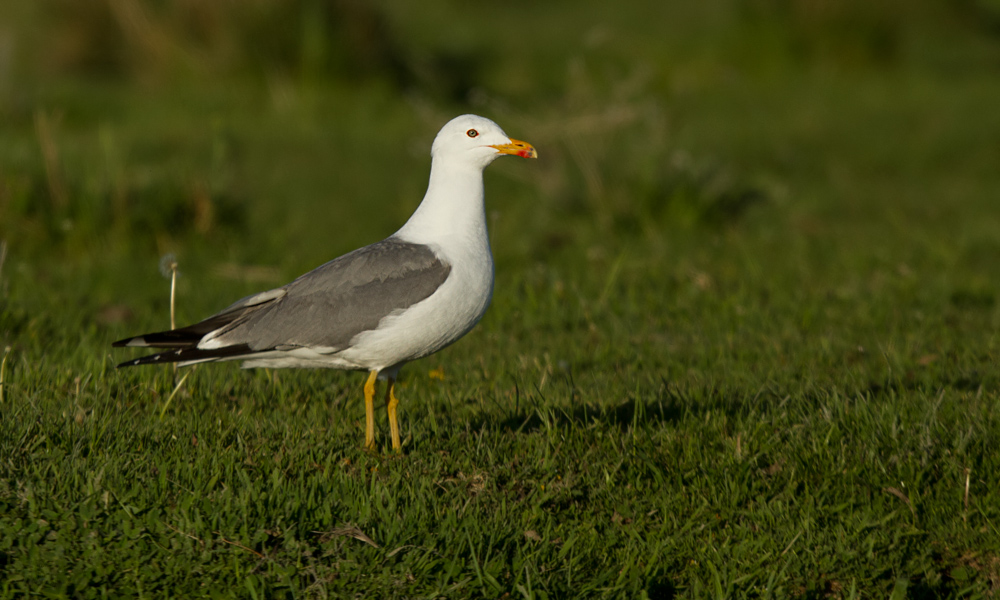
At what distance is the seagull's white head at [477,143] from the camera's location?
187 inches

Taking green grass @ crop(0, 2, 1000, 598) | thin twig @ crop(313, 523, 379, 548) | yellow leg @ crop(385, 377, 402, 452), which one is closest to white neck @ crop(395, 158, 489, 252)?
yellow leg @ crop(385, 377, 402, 452)

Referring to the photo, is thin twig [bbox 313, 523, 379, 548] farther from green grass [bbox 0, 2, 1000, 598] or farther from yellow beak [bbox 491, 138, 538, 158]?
yellow beak [bbox 491, 138, 538, 158]

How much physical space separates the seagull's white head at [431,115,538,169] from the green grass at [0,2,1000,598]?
1102 mm

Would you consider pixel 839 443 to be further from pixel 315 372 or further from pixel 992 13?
pixel 992 13

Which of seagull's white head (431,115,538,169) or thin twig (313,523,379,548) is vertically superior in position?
seagull's white head (431,115,538,169)

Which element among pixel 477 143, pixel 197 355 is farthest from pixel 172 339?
pixel 477 143

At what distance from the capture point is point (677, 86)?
14.8 m

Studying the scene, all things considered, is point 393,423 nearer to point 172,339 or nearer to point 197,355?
point 197,355

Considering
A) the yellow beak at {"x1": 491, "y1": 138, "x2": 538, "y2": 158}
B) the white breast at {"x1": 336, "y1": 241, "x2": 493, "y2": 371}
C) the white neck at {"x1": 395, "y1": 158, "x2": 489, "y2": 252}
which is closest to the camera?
the white breast at {"x1": 336, "y1": 241, "x2": 493, "y2": 371}

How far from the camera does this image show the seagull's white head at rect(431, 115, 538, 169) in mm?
4762

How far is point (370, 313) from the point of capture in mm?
4352

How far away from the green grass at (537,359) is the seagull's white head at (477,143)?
1102 mm

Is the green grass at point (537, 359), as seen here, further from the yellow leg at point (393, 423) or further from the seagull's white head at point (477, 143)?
the seagull's white head at point (477, 143)

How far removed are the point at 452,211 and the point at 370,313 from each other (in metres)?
0.63
